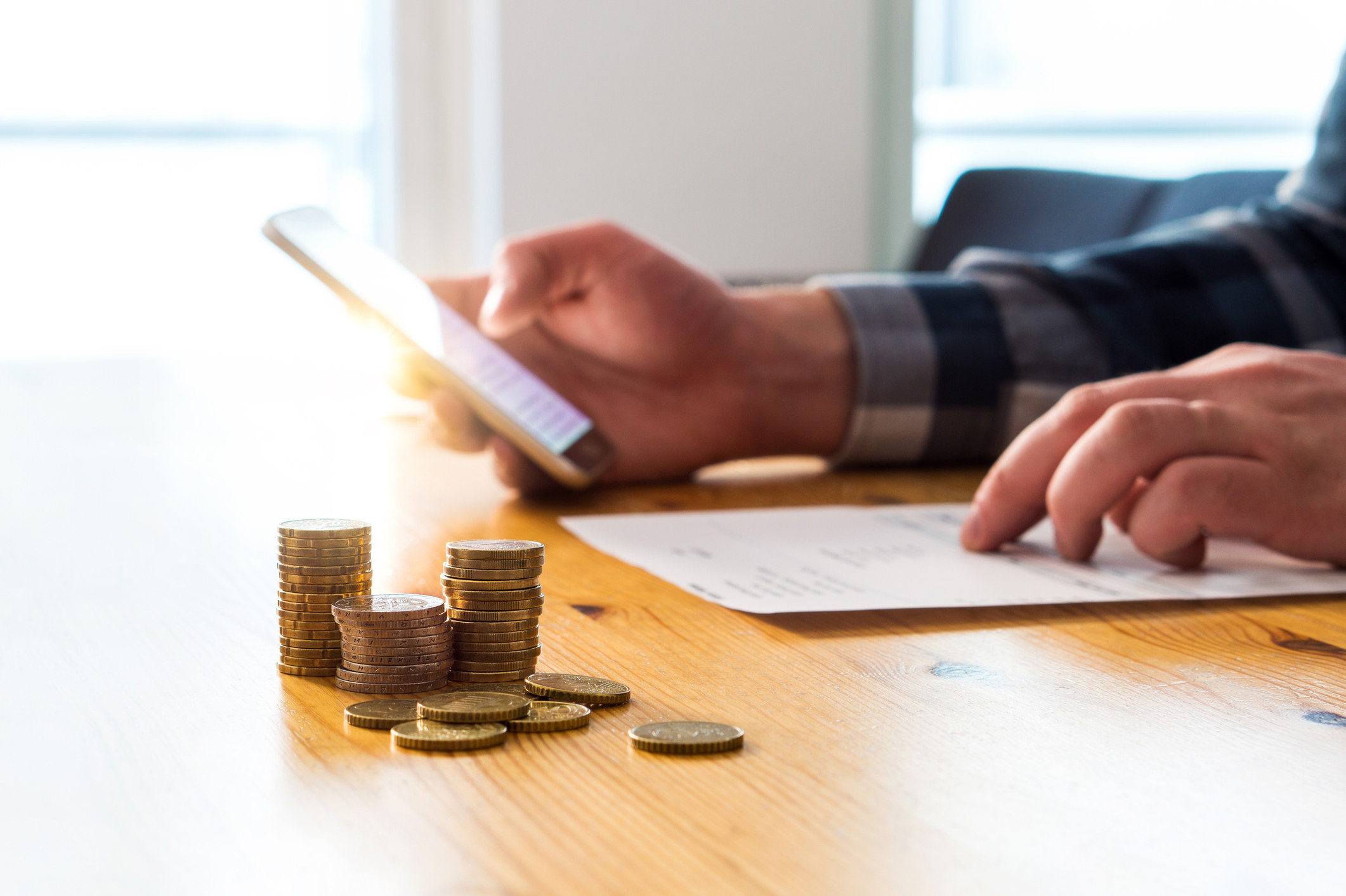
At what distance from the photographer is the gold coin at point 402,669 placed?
390mm

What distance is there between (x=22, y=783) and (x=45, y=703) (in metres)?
0.07

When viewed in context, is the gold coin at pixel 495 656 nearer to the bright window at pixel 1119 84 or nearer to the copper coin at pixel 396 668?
the copper coin at pixel 396 668

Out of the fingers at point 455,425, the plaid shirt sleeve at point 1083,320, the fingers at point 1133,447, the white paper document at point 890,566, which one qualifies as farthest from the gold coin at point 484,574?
the plaid shirt sleeve at point 1083,320

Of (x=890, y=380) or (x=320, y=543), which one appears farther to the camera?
(x=890, y=380)

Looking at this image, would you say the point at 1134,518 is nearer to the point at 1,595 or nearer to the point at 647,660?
the point at 647,660

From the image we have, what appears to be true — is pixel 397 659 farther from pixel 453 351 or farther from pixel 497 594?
pixel 453 351

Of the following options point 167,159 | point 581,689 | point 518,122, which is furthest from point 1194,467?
point 167,159

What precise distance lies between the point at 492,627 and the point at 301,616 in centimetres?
6

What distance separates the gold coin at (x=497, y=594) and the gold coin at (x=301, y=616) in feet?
0.13

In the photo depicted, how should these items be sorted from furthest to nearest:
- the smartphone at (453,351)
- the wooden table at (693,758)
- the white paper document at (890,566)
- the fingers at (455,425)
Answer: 1. the fingers at (455,425)
2. the smartphone at (453,351)
3. the white paper document at (890,566)
4. the wooden table at (693,758)

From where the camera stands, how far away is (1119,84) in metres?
2.83

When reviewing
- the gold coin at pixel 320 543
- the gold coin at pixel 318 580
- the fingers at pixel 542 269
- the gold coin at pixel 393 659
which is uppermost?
the fingers at pixel 542 269

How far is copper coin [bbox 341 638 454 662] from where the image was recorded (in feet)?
1.28

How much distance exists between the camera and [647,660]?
43 centimetres
